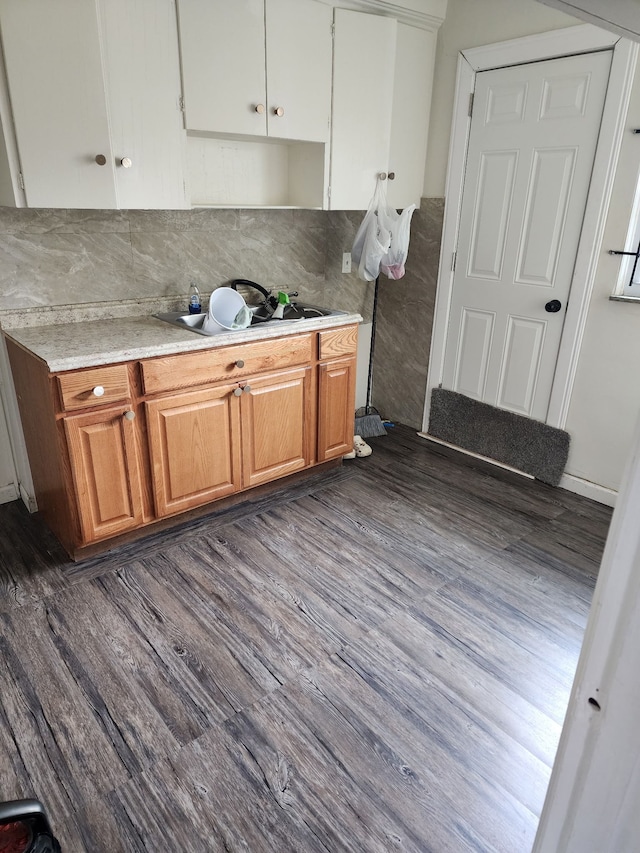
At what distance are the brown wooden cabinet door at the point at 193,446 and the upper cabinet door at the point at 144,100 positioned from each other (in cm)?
86

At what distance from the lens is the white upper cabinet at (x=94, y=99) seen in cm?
205

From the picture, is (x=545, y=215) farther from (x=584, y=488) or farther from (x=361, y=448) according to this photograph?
(x=361, y=448)

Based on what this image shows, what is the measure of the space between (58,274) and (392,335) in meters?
2.10

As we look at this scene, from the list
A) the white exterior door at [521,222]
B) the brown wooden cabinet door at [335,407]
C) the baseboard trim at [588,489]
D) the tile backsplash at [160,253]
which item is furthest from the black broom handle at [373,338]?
the baseboard trim at [588,489]

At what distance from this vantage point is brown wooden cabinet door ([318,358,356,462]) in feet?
9.96

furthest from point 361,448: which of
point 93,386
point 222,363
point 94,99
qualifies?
point 94,99

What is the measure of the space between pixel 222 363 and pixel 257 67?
133cm

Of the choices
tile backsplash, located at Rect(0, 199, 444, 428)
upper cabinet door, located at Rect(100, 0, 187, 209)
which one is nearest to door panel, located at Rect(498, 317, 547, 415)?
tile backsplash, located at Rect(0, 199, 444, 428)

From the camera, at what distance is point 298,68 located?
2701 millimetres

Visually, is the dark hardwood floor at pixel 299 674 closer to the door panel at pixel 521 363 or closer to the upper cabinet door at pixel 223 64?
the door panel at pixel 521 363

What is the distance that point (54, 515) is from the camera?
2.52 meters

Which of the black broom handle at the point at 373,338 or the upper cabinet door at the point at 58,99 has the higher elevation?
the upper cabinet door at the point at 58,99

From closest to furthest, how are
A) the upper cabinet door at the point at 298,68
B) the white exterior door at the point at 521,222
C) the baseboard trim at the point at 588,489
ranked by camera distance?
the upper cabinet door at the point at 298,68 → the white exterior door at the point at 521,222 → the baseboard trim at the point at 588,489

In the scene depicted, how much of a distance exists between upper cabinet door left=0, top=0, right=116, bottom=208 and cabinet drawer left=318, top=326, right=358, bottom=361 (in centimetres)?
120
